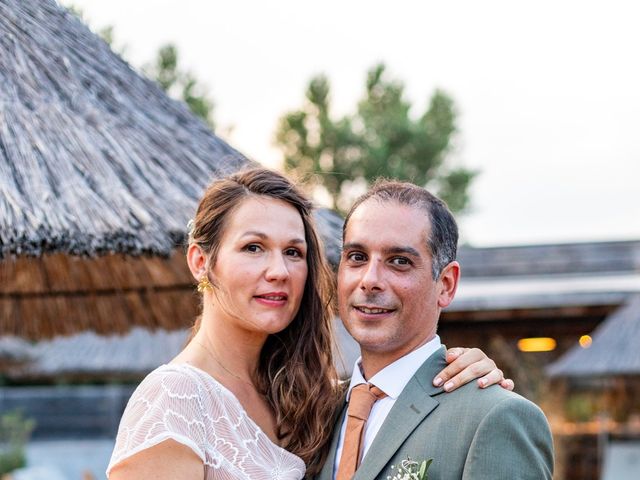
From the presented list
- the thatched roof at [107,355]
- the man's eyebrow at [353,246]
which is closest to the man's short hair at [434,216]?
the man's eyebrow at [353,246]

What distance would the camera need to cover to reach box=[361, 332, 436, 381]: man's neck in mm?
2973

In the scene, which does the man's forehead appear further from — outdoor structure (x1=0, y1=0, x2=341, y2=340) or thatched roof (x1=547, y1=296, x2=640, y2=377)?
thatched roof (x1=547, y1=296, x2=640, y2=377)

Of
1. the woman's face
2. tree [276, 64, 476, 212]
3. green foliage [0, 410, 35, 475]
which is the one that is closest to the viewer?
the woman's face

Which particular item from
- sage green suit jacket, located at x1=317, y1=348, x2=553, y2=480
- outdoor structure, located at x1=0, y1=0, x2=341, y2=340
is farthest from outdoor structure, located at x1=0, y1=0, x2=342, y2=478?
sage green suit jacket, located at x1=317, y1=348, x2=553, y2=480

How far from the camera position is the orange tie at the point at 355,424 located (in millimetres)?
2867

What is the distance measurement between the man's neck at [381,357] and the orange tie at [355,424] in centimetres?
5

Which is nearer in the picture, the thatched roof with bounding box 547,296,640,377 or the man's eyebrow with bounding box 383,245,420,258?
the man's eyebrow with bounding box 383,245,420,258

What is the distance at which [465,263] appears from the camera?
14414 millimetres

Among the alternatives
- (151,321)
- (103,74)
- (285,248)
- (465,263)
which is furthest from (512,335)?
(285,248)

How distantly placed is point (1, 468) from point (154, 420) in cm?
1200

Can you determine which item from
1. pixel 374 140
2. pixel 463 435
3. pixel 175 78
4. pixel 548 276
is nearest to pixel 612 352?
pixel 548 276

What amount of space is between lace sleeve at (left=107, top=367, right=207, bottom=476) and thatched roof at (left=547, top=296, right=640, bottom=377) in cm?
956

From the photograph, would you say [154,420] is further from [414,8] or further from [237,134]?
[237,134]

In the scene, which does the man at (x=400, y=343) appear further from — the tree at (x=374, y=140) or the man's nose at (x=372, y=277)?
the tree at (x=374, y=140)
